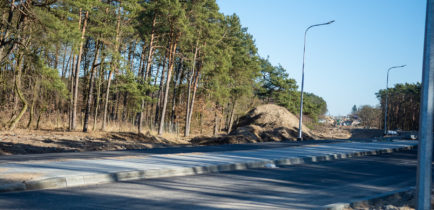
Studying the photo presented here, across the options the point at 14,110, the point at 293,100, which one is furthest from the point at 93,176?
the point at 293,100

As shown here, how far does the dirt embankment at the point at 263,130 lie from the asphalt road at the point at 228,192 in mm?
16921

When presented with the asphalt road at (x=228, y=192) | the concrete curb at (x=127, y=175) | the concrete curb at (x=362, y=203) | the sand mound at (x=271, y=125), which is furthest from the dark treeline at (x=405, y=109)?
the concrete curb at (x=362, y=203)

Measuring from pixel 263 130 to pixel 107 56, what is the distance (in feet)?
49.6

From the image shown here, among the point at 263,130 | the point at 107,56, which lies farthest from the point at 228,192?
the point at 263,130

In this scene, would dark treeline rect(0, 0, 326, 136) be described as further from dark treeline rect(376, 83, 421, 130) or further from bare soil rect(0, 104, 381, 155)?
dark treeline rect(376, 83, 421, 130)

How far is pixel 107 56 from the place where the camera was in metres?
28.2

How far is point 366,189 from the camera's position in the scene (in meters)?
9.44

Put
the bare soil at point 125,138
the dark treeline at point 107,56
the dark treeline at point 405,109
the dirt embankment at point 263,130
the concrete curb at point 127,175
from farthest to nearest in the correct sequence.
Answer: the dark treeline at point 405,109
the dirt embankment at point 263,130
the dark treeline at point 107,56
the bare soil at point 125,138
the concrete curb at point 127,175

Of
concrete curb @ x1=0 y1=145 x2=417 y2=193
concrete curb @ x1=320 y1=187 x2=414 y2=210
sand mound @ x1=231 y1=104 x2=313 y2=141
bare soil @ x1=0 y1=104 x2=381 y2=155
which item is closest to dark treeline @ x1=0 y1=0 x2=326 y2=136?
bare soil @ x1=0 y1=104 x2=381 y2=155

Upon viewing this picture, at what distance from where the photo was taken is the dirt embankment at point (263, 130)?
2939 centimetres

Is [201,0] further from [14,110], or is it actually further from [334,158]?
[334,158]

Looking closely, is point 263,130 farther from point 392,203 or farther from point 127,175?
point 392,203

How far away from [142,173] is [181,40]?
2639 cm

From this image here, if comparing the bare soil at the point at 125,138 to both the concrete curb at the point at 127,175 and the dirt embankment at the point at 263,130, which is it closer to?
the dirt embankment at the point at 263,130
